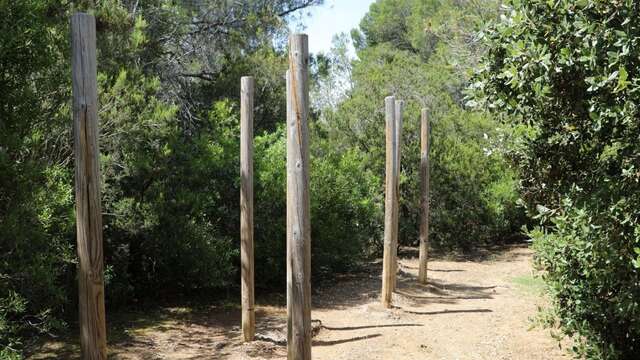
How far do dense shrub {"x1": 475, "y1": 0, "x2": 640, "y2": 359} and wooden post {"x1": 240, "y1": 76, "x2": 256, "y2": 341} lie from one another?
268 cm

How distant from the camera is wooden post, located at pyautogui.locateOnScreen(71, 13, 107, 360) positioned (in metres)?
3.98

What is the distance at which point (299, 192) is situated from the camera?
4383mm

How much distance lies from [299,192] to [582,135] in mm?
1961

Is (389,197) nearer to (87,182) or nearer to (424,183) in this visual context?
(424,183)

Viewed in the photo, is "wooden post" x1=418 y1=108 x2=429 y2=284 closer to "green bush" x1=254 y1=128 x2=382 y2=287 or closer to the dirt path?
the dirt path

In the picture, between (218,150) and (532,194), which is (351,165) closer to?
(218,150)

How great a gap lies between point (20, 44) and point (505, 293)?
7.79 meters

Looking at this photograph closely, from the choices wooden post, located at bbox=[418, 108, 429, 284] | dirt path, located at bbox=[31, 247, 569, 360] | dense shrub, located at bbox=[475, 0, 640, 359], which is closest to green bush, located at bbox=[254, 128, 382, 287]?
dirt path, located at bbox=[31, 247, 569, 360]

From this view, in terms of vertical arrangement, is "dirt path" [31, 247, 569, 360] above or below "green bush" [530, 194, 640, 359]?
below

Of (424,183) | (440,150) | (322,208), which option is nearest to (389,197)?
(424,183)

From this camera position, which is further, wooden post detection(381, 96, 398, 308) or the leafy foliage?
the leafy foliage

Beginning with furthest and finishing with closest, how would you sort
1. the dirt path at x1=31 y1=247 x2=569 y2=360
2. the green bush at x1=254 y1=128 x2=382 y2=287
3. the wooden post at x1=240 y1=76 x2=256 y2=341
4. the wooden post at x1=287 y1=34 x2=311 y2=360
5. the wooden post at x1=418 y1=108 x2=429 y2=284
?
the wooden post at x1=418 y1=108 x2=429 y2=284, the green bush at x1=254 y1=128 x2=382 y2=287, the dirt path at x1=31 y1=247 x2=569 y2=360, the wooden post at x1=240 y1=76 x2=256 y2=341, the wooden post at x1=287 y1=34 x2=311 y2=360

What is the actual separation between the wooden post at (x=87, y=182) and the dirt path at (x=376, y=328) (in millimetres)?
2525

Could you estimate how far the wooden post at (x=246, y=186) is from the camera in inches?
255
